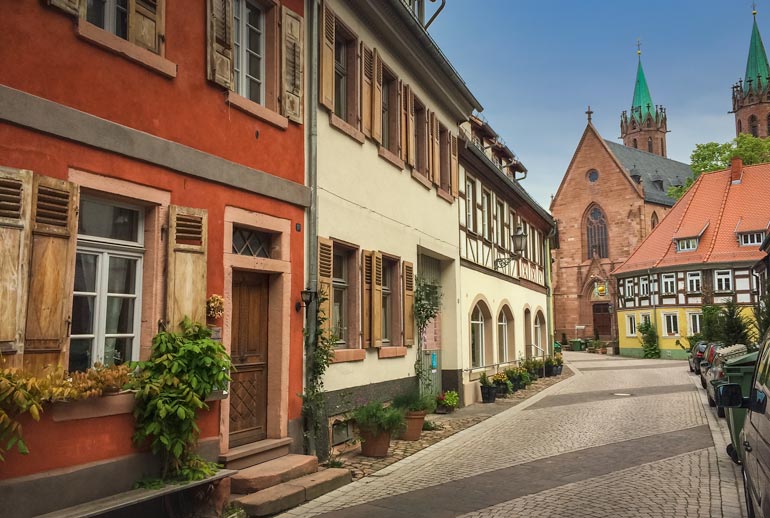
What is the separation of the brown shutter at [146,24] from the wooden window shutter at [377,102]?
4.94 m

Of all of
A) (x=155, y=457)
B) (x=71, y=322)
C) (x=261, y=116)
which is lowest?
(x=155, y=457)

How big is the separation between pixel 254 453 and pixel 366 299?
3.64 m

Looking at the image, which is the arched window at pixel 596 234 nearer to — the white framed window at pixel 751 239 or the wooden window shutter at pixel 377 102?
the white framed window at pixel 751 239

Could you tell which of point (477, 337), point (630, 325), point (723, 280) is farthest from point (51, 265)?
point (630, 325)

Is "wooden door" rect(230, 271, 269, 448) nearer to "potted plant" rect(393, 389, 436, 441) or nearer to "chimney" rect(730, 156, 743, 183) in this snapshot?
"potted plant" rect(393, 389, 436, 441)

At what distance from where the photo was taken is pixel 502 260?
19578 mm

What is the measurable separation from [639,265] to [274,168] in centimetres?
Answer: 4235

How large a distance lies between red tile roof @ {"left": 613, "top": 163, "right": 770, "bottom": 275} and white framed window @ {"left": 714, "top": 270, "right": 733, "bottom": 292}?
78 cm

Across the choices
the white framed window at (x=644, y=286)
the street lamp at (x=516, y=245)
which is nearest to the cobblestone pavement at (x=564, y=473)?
the street lamp at (x=516, y=245)

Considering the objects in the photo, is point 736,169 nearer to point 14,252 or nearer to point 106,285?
point 106,285

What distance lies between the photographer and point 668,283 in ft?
143

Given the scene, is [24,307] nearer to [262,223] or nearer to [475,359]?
[262,223]

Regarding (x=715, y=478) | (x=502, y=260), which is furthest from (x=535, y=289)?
(x=715, y=478)

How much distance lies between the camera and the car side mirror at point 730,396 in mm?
5281
